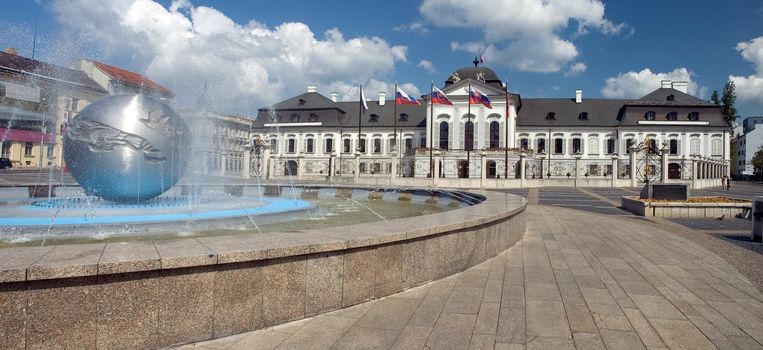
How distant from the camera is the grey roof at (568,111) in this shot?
62688mm

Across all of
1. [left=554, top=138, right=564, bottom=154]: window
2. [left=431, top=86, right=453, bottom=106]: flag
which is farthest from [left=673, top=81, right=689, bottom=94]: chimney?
[left=431, top=86, right=453, bottom=106]: flag

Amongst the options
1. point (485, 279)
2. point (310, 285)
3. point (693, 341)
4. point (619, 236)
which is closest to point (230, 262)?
point (310, 285)

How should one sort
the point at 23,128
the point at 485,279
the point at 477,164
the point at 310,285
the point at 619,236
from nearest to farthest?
the point at 310,285
the point at 485,279
the point at 619,236
the point at 23,128
the point at 477,164

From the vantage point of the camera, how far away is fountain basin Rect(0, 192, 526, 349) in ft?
10.0

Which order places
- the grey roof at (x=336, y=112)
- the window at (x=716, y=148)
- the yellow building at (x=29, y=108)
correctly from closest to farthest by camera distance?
the yellow building at (x=29, y=108) < the window at (x=716, y=148) < the grey roof at (x=336, y=112)

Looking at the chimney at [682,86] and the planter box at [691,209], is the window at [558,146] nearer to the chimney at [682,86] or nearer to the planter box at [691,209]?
the chimney at [682,86]

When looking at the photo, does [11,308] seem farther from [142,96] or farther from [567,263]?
[142,96]

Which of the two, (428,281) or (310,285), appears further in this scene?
(428,281)

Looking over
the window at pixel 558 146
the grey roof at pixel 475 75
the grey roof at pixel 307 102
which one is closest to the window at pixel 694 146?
the window at pixel 558 146

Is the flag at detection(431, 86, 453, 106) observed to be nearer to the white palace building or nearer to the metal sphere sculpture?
the white palace building

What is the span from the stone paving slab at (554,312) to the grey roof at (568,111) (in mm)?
59466

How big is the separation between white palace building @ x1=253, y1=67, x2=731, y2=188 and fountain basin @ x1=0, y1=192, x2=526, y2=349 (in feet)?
119

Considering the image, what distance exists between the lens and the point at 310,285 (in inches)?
167

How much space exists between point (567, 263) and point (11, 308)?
270 inches
